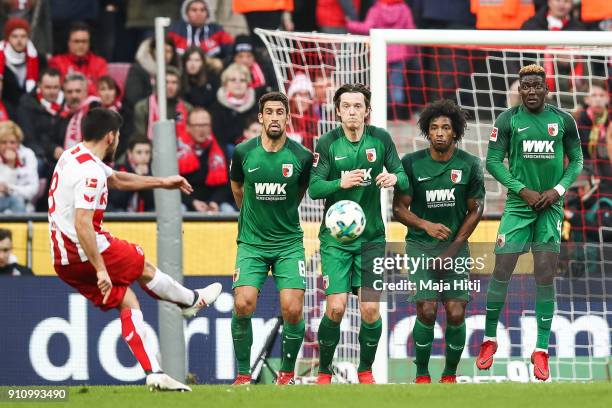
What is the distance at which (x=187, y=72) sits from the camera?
1538cm

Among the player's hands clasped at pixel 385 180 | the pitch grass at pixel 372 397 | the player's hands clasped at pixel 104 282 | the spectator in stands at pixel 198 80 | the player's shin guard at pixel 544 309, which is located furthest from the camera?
the spectator in stands at pixel 198 80

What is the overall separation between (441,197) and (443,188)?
0.23 ft

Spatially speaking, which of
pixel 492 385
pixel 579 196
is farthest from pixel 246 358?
pixel 579 196

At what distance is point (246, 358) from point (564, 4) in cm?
670

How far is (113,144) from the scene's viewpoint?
377 inches

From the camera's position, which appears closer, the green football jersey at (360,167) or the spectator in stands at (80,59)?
the green football jersey at (360,167)

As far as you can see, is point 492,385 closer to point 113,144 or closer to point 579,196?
point 113,144

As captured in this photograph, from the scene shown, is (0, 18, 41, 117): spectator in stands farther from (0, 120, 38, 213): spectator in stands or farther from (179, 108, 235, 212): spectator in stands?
(179, 108, 235, 212): spectator in stands

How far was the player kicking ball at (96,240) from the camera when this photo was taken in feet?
30.3

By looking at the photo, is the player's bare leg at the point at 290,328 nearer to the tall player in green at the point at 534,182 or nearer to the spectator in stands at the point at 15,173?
the tall player in green at the point at 534,182

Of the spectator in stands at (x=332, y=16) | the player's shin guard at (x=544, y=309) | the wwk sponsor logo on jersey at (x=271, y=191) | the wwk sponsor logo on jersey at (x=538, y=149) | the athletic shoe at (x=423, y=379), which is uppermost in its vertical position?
the spectator in stands at (x=332, y=16)

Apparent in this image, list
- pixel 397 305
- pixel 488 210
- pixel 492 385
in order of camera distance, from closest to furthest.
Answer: pixel 492 385 → pixel 397 305 → pixel 488 210

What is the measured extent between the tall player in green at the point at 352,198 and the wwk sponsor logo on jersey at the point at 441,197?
39 cm

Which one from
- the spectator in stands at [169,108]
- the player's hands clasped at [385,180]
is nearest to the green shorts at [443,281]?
the player's hands clasped at [385,180]
